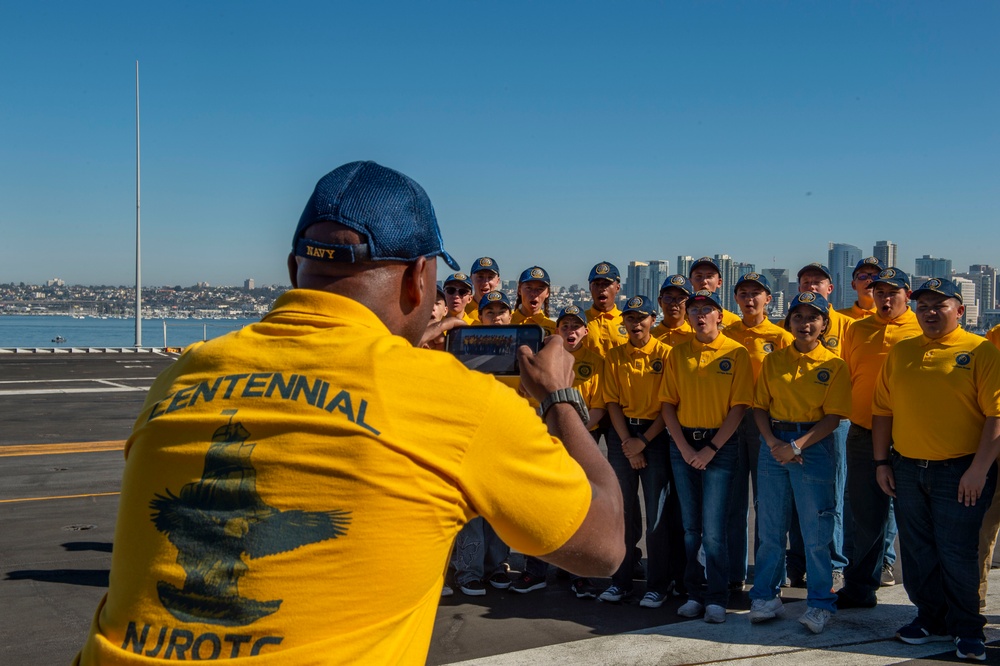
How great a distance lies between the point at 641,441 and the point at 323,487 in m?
5.61

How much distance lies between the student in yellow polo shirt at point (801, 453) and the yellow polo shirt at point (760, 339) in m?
0.75

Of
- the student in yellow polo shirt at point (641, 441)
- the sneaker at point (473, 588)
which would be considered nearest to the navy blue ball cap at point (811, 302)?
the student in yellow polo shirt at point (641, 441)

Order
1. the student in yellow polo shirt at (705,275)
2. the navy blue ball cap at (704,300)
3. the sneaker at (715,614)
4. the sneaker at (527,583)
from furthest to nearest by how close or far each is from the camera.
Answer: the student in yellow polo shirt at (705,275) → the sneaker at (527,583) → the navy blue ball cap at (704,300) → the sneaker at (715,614)

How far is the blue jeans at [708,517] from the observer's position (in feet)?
20.8

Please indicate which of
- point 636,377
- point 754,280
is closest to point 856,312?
point 754,280

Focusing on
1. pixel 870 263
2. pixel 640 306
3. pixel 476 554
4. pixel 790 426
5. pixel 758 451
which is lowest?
pixel 476 554

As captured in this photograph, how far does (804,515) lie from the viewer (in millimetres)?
6164

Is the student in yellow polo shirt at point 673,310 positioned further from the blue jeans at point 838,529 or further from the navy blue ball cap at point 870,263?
the navy blue ball cap at point 870,263

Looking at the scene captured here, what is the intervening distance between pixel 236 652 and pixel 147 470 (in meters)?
0.37

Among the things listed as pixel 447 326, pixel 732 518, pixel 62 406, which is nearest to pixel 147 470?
pixel 447 326

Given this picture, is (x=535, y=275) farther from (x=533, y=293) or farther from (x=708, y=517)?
(x=708, y=517)

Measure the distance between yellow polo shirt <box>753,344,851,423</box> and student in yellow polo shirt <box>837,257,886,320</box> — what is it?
7.26 ft

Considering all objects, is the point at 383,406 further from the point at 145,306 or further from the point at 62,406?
the point at 145,306

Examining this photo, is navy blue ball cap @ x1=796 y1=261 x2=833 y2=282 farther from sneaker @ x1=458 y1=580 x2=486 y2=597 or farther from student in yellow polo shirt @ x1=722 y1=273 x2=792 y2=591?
sneaker @ x1=458 y1=580 x2=486 y2=597
